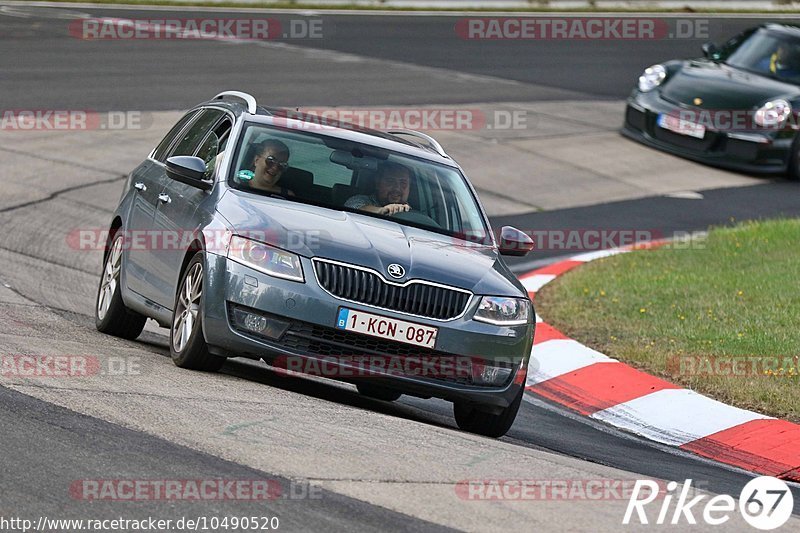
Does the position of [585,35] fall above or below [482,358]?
below

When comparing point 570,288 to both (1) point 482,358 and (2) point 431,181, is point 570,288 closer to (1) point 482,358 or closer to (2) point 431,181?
(2) point 431,181

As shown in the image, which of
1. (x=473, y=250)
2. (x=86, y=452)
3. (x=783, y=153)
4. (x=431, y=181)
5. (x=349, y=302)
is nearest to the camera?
(x=86, y=452)

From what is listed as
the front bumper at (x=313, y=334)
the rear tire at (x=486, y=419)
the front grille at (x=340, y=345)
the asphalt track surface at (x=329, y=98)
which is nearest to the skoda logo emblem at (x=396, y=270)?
the front bumper at (x=313, y=334)

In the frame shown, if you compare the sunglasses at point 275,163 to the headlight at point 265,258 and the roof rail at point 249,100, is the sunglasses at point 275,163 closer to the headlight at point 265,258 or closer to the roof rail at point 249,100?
the roof rail at point 249,100

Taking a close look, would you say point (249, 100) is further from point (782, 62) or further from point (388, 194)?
point (782, 62)

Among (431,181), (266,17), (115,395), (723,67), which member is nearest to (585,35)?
(266,17)

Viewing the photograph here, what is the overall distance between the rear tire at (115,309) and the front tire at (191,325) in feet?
3.84

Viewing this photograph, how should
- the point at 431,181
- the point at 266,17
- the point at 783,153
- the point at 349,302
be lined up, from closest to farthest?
the point at 349,302 → the point at 431,181 → the point at 783,153 → the point at 266,17

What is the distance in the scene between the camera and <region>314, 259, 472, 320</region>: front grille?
7.46 metres

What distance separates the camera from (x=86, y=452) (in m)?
5.91

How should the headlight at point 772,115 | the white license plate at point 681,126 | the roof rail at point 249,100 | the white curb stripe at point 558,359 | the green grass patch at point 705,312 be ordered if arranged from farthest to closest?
the white license plate at point 681,126
the headlight at point 772,115
the white curb stripe at point 558,359
the green grass patch at point 705,312
the roof rail at point 249,100

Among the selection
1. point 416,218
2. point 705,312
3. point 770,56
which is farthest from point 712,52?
point 416,218

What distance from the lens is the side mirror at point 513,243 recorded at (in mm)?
8719

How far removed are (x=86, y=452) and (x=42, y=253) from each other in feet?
22.0
